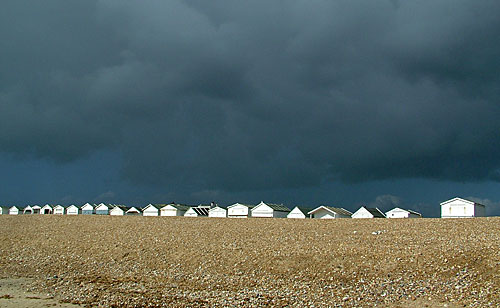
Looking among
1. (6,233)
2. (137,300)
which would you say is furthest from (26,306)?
(6,233)

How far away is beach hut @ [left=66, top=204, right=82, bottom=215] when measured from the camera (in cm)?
12062

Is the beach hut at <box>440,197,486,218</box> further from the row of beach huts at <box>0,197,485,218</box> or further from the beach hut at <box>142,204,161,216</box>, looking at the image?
the beach hut at <box>142,204,161,216</box>

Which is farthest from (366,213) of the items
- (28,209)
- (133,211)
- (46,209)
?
(28,209)

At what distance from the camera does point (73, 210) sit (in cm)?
12125

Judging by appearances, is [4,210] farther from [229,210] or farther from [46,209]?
[229,210]

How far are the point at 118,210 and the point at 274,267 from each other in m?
90.8

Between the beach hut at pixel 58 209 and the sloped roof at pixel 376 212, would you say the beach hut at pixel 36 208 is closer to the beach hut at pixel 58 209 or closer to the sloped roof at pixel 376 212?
the beach hut at pixel 58 209

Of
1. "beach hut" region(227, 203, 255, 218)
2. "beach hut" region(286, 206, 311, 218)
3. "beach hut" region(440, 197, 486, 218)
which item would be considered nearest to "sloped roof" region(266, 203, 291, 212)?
"beach hut" region(227, 203, 255, 218)

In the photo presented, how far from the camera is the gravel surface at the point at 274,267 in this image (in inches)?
855

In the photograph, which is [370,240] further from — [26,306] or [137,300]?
[26,306]

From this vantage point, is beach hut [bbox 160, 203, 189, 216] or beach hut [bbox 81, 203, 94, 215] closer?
beach hut [bbox 160, 203, 189, 216]

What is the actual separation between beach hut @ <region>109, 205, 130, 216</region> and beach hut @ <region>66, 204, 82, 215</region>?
12.8m

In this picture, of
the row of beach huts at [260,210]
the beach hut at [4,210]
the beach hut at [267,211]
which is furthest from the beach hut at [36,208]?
the beach hut at [267,211]

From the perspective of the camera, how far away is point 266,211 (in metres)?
88.6
